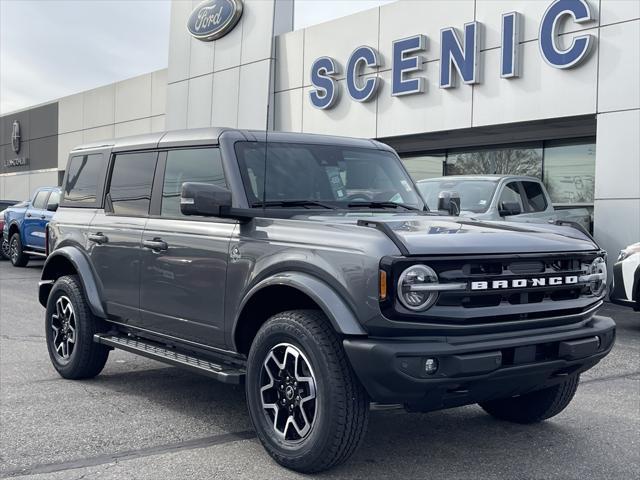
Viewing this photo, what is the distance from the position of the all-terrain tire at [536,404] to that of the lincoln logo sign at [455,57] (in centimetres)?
993

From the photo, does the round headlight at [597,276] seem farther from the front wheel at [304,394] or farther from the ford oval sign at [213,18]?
the ford oval sign at [213,18]

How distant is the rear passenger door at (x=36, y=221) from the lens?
56.1ft

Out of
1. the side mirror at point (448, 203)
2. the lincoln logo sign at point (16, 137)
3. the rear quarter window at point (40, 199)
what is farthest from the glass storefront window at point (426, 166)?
the lincoln logo sign at point (16, 137)

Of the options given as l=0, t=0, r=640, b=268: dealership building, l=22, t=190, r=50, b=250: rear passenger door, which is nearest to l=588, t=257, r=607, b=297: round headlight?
l=0, t=0, r=640, b=268: dealership building

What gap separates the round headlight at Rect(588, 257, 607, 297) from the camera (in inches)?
180

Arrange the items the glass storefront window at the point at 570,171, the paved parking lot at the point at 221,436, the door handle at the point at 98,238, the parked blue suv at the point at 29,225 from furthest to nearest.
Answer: the parked blue suv at the point at 29,225
the glass storefront window at the point at 570,171
the door handle at the point at 98,238
the paved parking lot at the point at 221,436

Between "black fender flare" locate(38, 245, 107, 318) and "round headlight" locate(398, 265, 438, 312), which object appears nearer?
"round headlight" locate(398, 265, 438, 312)

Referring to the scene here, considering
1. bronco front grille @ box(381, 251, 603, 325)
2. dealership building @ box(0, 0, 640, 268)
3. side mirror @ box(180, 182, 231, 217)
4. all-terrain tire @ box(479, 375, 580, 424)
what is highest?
dealership building @ box(0, 0, 640, 268)

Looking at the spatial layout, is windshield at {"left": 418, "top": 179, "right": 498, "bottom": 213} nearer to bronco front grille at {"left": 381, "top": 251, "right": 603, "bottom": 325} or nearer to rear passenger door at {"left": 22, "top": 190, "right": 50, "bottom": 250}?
bronco front grille at {"left": 381, "top": 251, "right": 603, "bottom": 325}

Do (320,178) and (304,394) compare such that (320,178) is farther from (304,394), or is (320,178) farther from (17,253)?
(17,253)

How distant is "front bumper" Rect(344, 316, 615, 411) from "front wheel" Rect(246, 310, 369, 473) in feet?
0.49

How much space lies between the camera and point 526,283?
4129 mm

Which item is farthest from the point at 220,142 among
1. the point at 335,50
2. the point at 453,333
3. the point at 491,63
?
the point at 335,50

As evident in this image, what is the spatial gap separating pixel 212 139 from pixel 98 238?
4.59 ft
